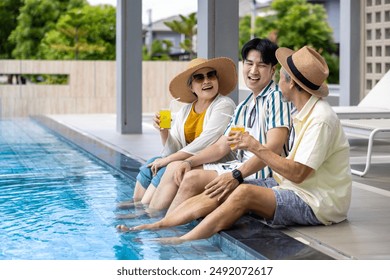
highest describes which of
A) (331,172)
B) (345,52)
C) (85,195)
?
(345,52)

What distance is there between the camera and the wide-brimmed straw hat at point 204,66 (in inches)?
227

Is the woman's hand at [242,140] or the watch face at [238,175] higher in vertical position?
the woman's hand at [242,140]

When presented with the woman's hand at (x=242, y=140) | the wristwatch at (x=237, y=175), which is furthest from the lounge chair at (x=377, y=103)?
the woman's hand at (x=242, y=140)

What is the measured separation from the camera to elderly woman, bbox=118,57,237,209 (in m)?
5.80

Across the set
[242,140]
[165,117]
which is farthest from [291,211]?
[165,117]

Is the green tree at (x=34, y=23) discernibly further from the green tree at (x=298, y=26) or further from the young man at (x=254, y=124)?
the young man at (x=254, y=124)

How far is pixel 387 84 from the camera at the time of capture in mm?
11164

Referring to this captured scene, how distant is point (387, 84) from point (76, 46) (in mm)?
30995

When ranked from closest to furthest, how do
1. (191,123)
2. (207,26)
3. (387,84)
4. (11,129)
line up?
(191,123) < (207,26) < (387,84) < (11,129)

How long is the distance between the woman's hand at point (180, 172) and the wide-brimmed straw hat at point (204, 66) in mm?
692

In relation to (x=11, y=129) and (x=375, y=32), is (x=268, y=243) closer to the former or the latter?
(x=375, y=32)

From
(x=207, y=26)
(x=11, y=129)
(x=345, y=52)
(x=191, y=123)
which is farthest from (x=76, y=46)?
(x=191, y=123)

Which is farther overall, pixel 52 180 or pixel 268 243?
pixel 52 180

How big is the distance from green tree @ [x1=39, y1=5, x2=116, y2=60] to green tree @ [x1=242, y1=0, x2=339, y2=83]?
37.3 ft
